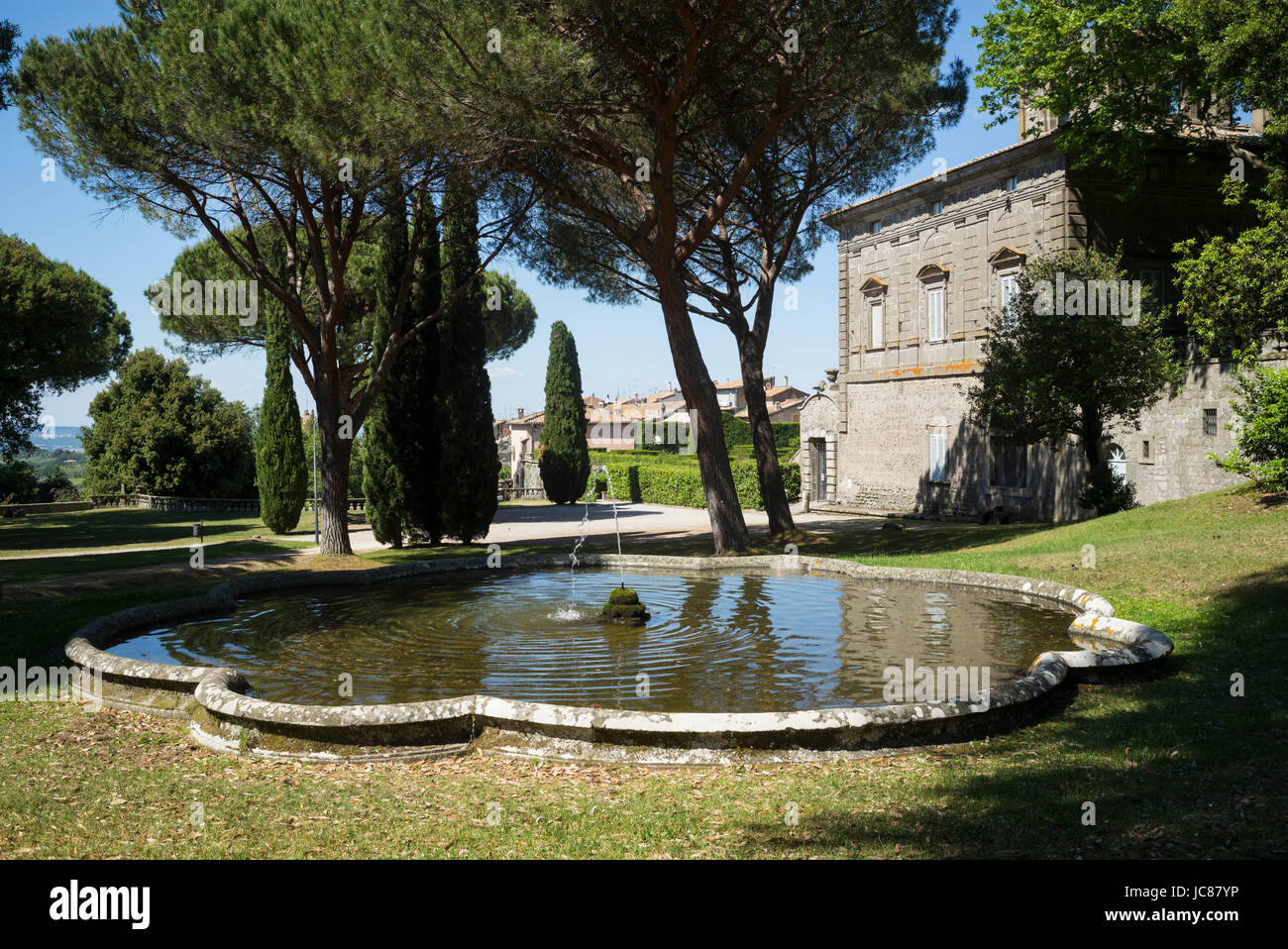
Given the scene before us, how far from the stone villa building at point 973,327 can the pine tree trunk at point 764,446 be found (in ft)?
15.7

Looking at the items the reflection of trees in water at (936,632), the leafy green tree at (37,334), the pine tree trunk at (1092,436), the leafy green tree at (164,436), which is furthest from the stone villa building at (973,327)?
the leafy green tree at (37,334)

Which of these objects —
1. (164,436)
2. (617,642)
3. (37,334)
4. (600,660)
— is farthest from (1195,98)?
(164,436)

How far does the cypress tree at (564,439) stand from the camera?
37375 mm

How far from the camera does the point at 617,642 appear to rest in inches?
360

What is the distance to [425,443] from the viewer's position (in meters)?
20.4

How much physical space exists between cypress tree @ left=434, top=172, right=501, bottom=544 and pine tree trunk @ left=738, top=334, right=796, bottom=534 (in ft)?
19.3

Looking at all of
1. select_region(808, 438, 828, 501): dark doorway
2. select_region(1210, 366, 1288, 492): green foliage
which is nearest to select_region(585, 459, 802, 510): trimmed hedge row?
select_region(808, 438, 828, 501): dark doorway

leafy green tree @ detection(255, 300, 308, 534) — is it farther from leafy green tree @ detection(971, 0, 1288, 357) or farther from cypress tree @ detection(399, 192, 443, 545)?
leafy green tree @ detection(971, 0, 1288, 357)

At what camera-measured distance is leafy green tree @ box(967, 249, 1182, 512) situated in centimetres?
1734

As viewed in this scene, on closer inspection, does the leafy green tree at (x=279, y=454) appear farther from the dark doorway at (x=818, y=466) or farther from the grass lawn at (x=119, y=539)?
the dark doorway at (x=818, y=466)

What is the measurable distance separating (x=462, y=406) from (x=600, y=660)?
43.2ft

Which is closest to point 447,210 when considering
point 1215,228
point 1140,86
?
point 1140,86

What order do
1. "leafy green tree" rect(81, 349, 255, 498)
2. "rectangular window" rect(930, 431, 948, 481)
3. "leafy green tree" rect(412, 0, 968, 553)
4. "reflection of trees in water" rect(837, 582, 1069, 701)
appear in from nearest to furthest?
"reflection of trees in water" rect(837, 582, 1069, 701) < "leafy green tree" rect(412, 0, 968, 553) < "rectangular window" rect(930, 431, 948, 481) < "leafy green tree" rect(81, 349, 255, 498)
